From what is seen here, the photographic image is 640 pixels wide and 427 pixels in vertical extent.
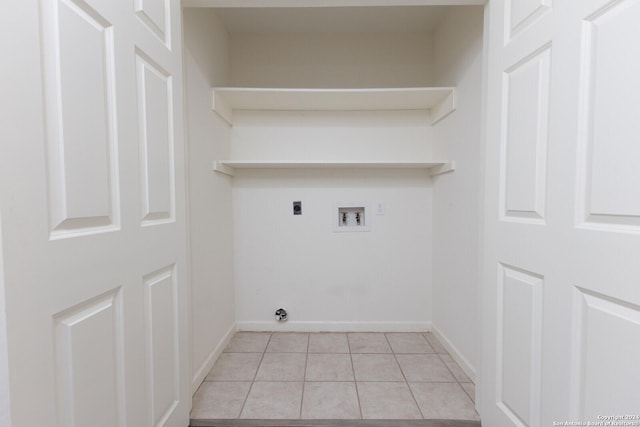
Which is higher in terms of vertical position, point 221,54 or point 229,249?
point 221,54

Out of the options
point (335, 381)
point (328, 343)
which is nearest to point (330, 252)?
point (328, 343)

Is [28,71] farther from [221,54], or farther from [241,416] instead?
[221,54]

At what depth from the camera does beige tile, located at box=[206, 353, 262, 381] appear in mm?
1809

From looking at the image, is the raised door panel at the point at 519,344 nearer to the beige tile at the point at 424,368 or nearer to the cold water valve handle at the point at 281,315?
the beige tile at the point at 424,368

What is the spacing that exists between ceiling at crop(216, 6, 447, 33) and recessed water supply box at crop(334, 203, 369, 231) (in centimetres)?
141

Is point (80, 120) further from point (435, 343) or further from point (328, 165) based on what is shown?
point (435, 343)

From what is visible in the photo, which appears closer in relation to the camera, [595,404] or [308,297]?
[595,404]

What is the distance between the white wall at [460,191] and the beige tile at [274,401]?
1014 mm

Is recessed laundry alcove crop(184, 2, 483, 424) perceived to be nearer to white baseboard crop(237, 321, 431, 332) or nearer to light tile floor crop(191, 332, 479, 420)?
white baseboard crop(237, 321, 431, 332)

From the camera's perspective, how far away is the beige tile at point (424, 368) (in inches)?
70.4

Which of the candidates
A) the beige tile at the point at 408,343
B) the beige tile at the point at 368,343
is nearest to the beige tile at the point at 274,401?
the beige tile at the point at 368,343

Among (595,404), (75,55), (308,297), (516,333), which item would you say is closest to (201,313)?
(308,297)

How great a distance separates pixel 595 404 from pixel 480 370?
0.65m

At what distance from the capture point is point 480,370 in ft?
4.70
